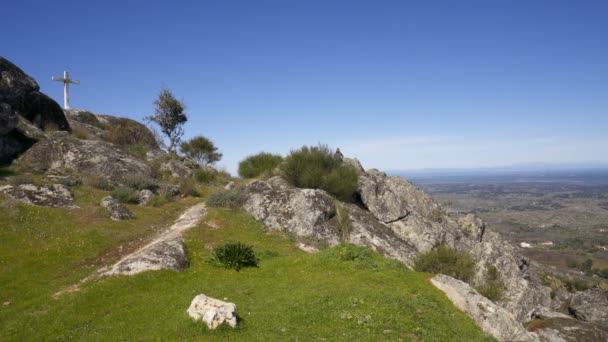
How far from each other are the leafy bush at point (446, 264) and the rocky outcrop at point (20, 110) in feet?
104

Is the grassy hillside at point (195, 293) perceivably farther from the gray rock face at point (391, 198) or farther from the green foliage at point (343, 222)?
the gray rock face at point (391, 198)

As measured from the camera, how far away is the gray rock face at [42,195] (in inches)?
867

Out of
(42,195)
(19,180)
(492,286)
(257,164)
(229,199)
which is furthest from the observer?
(257,164)

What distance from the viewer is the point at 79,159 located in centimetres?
3206

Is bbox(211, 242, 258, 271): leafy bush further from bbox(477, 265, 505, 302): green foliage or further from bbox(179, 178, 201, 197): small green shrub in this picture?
bbox(179, 178, 201, 197): small green shrub

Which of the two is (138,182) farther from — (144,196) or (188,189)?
(188,189)

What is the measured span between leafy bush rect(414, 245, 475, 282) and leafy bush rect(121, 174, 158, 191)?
2096cm

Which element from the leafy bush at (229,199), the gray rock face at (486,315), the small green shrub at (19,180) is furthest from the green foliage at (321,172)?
the small green shrub at (19,180)

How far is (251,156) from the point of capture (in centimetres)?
Answer: 4797

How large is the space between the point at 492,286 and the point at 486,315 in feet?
39.9

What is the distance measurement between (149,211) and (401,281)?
58.0 feet

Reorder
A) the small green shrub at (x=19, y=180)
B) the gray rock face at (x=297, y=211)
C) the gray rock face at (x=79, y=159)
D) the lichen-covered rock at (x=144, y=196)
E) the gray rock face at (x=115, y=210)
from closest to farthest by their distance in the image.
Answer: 1. the gray rock face at (x=115, y=210)
2. the small green shrub at (x=19, y=180)
3. the gray rock face at (x=297, y=211)
4. the lichen-covered rock at (x=144, y=196)
5. the gray rock face at (x=79, y=159)

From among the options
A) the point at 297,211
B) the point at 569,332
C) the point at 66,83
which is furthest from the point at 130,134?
the point at 569,332

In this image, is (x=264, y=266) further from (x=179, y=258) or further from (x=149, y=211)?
(x=149, y=211)
